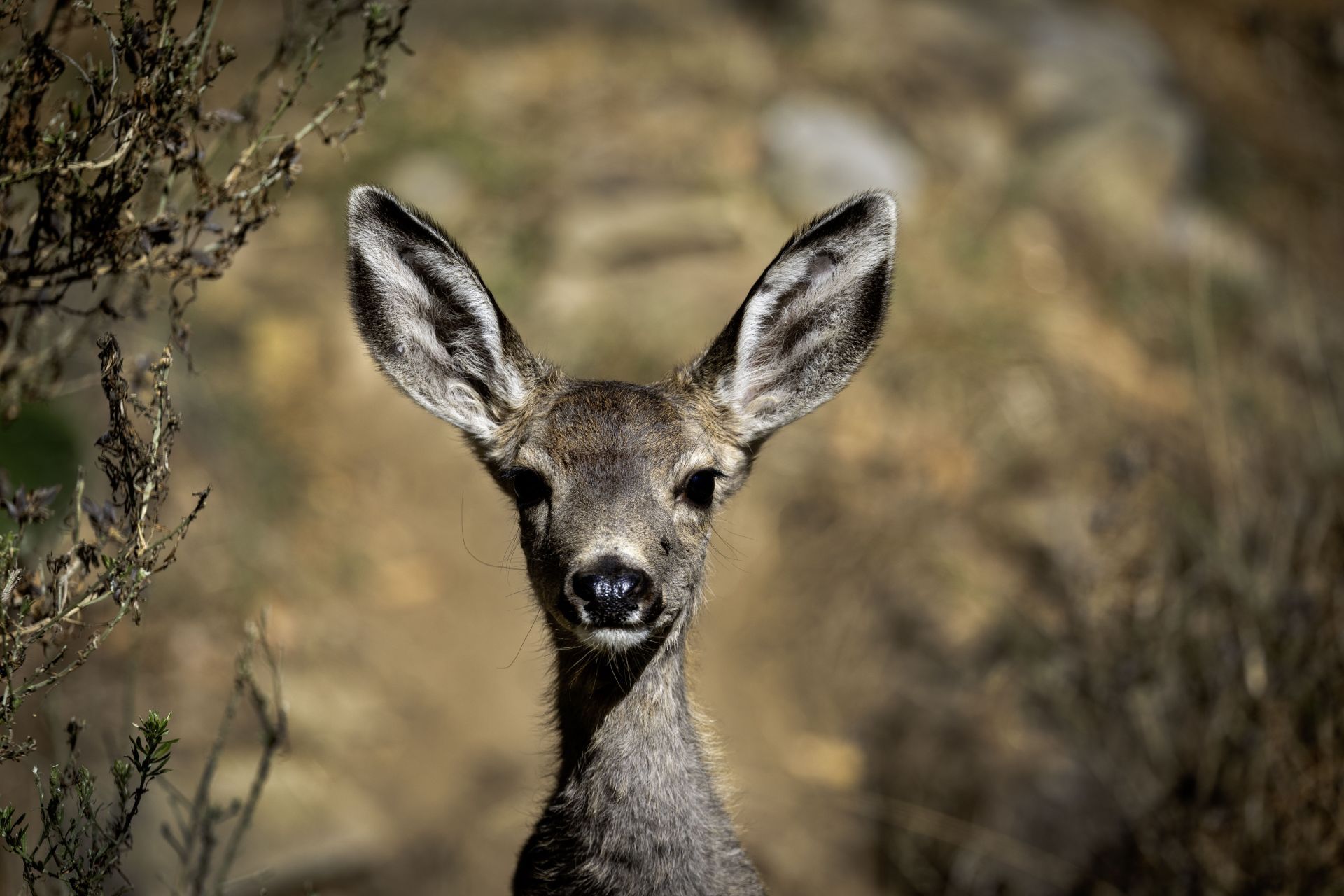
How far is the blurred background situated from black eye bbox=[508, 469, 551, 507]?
809 mm

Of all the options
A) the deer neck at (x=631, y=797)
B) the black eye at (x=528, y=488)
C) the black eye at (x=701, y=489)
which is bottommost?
the deer neck at (x=631, y=797)

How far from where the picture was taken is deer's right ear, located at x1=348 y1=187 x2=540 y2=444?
3.72 meters

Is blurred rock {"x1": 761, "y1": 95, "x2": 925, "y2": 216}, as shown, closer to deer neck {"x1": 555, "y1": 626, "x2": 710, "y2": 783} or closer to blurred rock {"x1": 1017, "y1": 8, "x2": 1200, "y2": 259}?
blurred rock {"x1": 1017, "y1": 8, "x2": 1200, "y2": 259}

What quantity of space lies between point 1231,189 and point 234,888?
10.2 metres

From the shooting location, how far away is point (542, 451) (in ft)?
12.5

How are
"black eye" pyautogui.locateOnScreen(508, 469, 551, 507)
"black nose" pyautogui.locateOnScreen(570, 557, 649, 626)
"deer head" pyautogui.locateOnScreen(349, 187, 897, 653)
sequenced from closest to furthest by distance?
"black nose" pyautogui.locateOnScreen(570, 557, 649, 626) → "deer head" pyautogui.locateOnScreen(349, 187, 897, 653) → "black eye" pyautogui.locateOnScreen(508, 469, 551, 507)

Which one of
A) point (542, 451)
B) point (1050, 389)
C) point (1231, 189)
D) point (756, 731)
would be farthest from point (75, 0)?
point (1231, 189)

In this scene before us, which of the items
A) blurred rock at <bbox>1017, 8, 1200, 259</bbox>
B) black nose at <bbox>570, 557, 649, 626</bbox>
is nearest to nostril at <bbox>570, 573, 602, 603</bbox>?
black nose at <bbox>570, 557, 649, 626</bbox>

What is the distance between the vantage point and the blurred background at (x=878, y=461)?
18.5 ft

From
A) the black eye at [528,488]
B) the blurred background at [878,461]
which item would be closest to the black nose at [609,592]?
the black eye at [528,488]

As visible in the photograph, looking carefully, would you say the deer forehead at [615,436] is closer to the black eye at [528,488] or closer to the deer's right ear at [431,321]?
the black eye at [528,488]

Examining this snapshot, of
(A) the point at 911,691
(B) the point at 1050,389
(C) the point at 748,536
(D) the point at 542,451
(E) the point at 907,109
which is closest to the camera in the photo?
(D) the point at 542,451

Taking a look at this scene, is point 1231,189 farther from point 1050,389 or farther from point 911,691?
point 911,691

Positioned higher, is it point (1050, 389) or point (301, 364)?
point (301, 364)
